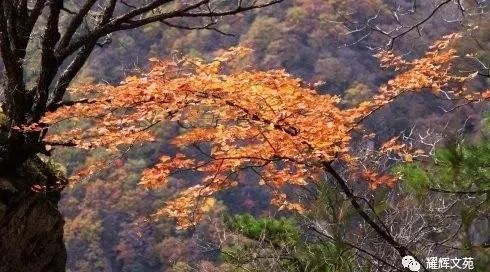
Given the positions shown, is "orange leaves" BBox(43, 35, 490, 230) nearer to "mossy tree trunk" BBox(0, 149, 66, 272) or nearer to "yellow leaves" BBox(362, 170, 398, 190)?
"yellow leaves" BBox(362, 170, 398, 190)

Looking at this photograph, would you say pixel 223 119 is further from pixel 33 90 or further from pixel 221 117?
pixel 33 90

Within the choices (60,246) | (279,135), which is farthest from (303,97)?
(60,246)

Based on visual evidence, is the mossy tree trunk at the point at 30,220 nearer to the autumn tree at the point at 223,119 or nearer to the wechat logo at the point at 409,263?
the autumn tree at the point at 223,119

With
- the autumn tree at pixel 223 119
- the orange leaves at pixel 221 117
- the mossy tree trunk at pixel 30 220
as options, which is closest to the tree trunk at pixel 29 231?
the mossy tree trunk at pixel 30 220

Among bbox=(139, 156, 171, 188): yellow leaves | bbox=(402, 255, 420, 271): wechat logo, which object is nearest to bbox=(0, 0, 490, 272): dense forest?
bbox=(139, 156, 171, 188): yellow leaves

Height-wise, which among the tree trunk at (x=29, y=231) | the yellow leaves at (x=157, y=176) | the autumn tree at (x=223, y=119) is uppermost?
the autumn tree at (x=223, y=119)

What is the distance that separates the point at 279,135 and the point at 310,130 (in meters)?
0.36

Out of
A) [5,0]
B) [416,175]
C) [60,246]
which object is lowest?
[60,246]

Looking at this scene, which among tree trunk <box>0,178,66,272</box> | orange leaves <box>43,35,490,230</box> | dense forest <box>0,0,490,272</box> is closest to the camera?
dense forest <box>0,0,490,272</box>

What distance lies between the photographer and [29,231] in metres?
4.77

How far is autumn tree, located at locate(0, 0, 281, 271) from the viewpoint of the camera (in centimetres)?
397

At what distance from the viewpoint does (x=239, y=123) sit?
5.09 m

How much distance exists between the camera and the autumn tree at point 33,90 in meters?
3.97

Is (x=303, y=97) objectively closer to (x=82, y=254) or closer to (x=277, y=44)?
(x=82, y=254)
